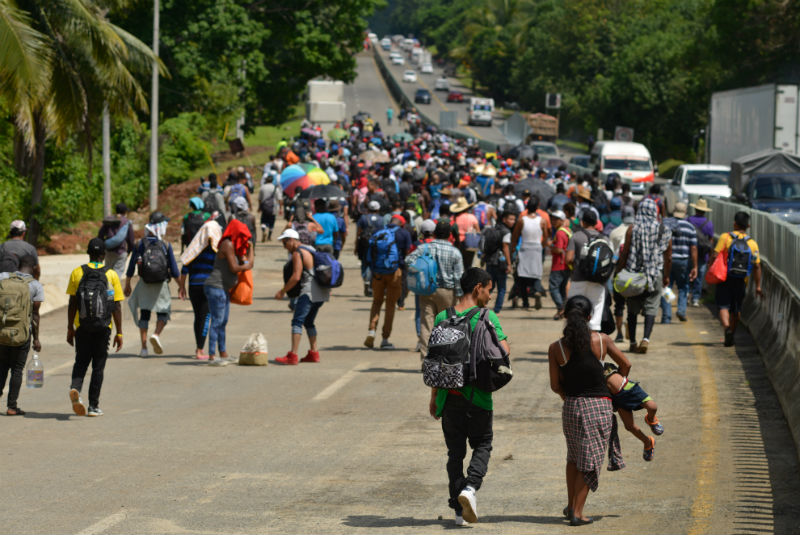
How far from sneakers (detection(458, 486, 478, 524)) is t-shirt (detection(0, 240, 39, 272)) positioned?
6849 mm

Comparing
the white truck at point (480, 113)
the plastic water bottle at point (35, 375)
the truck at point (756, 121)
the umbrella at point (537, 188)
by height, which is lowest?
the plastic water bottle at point (35, 375)

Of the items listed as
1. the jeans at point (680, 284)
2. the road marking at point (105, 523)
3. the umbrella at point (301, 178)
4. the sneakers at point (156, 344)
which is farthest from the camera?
the umbrella at point (301, 178)

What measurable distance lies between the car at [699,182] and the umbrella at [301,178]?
34.1 ft

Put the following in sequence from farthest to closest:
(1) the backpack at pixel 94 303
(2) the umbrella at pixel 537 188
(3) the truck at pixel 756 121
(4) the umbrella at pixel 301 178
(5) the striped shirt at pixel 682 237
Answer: (3) the truck at pixel 756 121, (4) the umbrella at pixel 301 178, (2) the umbrella at pixel 537 188, (5) the striped shirt at pixel 682 237, (1) the backpack at pixel 94 303

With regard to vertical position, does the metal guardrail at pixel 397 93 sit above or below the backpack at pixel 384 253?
above

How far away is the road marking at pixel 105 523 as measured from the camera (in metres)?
7.95

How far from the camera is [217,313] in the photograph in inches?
602

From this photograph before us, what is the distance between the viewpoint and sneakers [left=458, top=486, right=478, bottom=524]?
7.84m

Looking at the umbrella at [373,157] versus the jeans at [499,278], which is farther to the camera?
the umbrella at [373,157]

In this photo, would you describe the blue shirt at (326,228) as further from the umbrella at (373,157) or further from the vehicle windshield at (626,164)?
the vehicle windshield at (626,164)

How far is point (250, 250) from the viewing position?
15484mm

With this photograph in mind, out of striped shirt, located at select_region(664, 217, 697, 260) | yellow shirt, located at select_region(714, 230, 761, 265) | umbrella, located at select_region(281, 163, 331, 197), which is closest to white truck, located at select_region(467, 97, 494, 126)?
umbrella, located at select_region(281, 163, 331, 197)

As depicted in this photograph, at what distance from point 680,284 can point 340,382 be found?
691 centimetres

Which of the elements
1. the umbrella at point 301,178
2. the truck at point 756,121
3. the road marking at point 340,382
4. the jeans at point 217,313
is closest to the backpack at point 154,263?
the jeans at point 217,313
